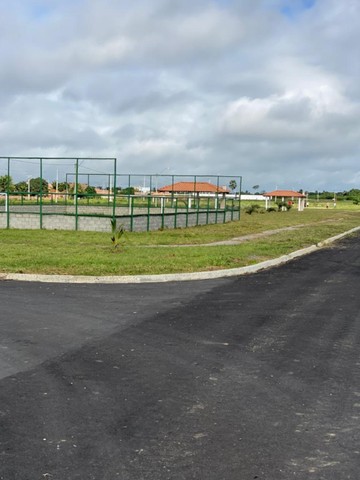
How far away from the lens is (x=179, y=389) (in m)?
5.08

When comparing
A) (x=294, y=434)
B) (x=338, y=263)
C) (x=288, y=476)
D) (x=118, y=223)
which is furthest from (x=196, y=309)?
(x=118, y=223)

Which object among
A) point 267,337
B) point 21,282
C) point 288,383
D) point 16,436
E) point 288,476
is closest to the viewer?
point 288,476

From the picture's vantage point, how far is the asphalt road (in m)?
3.68

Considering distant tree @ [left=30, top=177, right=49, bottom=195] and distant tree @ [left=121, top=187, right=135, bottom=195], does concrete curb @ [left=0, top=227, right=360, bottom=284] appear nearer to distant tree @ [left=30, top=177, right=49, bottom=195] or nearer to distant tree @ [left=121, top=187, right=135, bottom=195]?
distant tree @ [left=30, top=177, right=49, bottom=195]

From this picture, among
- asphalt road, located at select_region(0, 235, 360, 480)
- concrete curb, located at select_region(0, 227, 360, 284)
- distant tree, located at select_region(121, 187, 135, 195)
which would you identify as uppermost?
distant tree, located at select_region(121, 187, 135, 195)

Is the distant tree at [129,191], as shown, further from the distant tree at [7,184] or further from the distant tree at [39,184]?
the distant tree at [7,184]

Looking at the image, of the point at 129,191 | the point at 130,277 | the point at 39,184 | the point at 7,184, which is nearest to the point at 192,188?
the point at 129,191

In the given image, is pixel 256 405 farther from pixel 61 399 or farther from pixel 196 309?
pixel 196 309

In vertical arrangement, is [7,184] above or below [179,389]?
above

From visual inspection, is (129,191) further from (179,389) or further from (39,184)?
(179,389)

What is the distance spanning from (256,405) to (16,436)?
2.05 meters

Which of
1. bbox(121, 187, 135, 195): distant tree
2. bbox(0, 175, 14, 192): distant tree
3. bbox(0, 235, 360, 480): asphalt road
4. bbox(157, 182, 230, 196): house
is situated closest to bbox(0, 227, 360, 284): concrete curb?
bbox(0, 235, 360, 480): asphalt road

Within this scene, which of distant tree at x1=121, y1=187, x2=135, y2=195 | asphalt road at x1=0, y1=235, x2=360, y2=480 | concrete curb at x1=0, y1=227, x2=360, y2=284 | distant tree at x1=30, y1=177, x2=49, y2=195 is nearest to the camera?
asphalt road at x1=0, y1=235, x2=360, y2=480

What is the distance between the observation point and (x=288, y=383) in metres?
5.27
